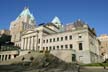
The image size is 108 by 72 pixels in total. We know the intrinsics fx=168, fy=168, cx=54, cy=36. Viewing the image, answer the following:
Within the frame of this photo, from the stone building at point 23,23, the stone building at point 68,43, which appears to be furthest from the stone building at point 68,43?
the stone building at point 23,23

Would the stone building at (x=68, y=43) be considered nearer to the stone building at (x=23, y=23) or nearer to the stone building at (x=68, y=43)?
the stone building at (x=68, y=43)

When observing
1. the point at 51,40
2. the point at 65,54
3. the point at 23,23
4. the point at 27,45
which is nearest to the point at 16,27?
the point at 23,23

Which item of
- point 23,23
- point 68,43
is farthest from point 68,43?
point 23,23

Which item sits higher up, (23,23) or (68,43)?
(23,23)

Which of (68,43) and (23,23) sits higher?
(23,23)

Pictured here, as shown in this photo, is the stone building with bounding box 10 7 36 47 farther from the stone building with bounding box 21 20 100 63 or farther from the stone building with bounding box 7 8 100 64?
the stone building with bounding box 21 20 100 63

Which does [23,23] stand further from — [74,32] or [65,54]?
[65,54]

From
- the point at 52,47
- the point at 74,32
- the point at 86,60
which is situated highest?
the point at 74,32

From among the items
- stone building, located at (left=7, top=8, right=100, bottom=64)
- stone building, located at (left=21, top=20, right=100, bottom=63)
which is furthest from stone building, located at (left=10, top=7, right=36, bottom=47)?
stone building, located at (left=21, top=20, right=100, bottom=63)

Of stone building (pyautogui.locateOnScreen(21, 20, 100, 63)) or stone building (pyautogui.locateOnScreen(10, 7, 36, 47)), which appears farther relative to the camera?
stone building (pyautogui.locateOnScreen(10, 7, 36, 47))

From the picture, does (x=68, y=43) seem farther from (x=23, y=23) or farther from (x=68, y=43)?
(x=23, y=23)

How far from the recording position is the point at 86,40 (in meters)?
63.0

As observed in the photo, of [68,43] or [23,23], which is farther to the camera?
[23,23]

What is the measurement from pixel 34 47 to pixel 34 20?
69022 mm
